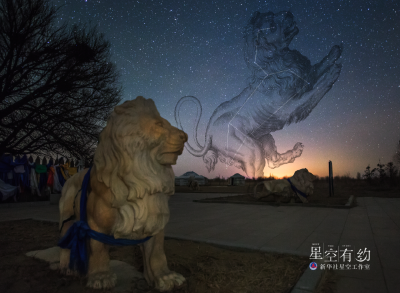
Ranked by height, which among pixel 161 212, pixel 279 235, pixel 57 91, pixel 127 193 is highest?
pixel 57 91

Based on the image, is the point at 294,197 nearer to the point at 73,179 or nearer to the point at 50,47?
the point at 73,179

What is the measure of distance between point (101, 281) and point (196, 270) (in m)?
1.11

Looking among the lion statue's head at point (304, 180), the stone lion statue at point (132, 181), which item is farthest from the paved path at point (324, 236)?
the lion statue's head at point (304, 180)

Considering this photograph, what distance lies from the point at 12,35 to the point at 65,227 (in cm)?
929

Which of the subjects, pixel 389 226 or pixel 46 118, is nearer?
pixel 389 226

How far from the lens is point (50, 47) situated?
940 cm

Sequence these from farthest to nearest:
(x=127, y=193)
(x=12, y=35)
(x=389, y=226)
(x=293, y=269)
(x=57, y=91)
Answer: (x=57, y=91) → (x=12, y=35) → (x=389, y=226) → (x=293, y=269) → (x=127, y=193)

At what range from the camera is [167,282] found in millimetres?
2305

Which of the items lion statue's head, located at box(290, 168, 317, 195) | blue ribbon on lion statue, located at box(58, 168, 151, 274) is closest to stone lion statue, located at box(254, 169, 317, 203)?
lion statue's head, located at box(290, 168, 317, 195)

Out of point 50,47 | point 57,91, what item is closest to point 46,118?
point 57,91

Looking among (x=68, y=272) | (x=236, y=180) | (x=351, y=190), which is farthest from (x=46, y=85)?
(x=236, y=180)

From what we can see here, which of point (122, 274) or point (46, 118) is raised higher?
point (46, 118)

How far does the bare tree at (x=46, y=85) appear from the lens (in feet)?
29.6

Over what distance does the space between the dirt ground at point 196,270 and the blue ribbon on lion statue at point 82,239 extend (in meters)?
0.19
